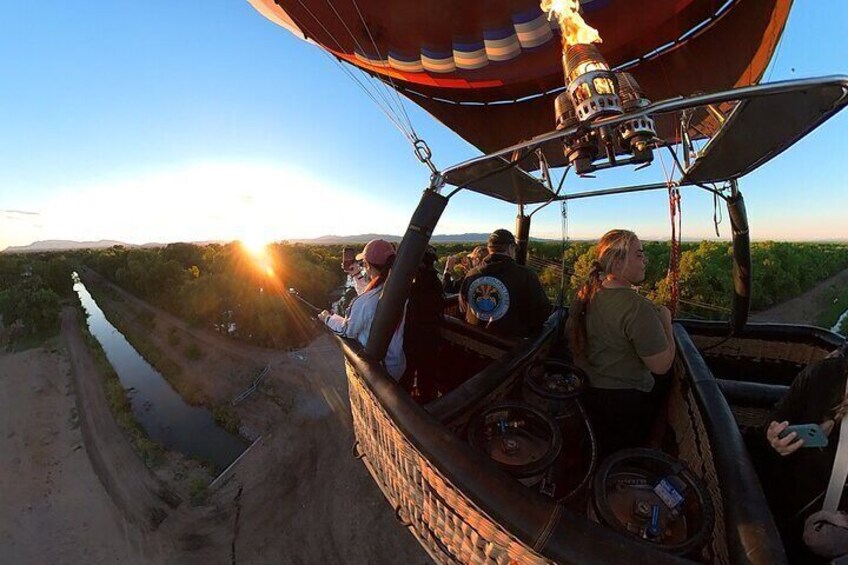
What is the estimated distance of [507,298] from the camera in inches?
130

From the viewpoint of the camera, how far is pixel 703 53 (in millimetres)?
6414

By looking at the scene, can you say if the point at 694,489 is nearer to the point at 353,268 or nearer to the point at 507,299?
the point at 507,299

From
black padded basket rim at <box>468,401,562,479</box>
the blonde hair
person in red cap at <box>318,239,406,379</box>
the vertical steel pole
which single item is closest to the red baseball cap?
person in red cap at <box>318,239,406,379</box>

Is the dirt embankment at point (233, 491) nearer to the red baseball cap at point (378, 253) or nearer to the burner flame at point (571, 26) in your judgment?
the red baseball cap at point (378, 253)

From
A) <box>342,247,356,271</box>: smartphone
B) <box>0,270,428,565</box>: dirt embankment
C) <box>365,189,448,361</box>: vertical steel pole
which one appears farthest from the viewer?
<box>0,270,428,565</box>: dirt embankment

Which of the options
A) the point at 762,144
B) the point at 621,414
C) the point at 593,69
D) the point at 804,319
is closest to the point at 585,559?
the point at 621,414

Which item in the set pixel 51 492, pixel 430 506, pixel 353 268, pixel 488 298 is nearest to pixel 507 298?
pixel 488 298

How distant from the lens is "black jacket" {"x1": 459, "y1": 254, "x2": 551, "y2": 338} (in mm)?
3289

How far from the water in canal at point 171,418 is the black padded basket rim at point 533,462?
1296 centimetres

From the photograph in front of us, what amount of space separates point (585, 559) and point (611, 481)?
719 mm

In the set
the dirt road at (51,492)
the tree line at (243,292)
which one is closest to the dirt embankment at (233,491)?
the dirt road at (51,492)

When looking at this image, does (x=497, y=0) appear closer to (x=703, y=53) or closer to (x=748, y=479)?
(x=703, y=53)

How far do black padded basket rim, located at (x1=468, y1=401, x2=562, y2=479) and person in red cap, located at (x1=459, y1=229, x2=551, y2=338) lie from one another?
1.37 meters

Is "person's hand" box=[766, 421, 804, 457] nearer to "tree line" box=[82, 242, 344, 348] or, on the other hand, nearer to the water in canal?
the water in canal
